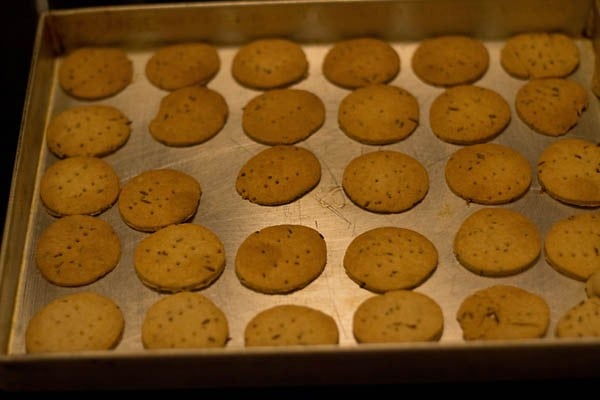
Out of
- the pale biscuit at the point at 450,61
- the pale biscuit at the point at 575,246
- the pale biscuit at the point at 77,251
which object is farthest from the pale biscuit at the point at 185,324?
the pale biscuit at the point at 450,61

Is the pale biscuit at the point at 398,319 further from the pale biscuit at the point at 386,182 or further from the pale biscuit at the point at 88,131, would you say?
the pale biscuit at the point at 88,131

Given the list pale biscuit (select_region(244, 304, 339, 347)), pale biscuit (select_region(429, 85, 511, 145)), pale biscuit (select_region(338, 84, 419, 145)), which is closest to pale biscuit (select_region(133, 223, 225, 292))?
pale biscuit (select_region(244, 304, 339, 347))

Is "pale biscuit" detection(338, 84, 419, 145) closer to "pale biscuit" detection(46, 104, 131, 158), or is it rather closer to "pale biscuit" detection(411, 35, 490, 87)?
"pale biscuit" detection(411, 35, 490, 87)

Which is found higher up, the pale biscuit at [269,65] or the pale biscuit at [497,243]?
the pale biscuit at [269,65]

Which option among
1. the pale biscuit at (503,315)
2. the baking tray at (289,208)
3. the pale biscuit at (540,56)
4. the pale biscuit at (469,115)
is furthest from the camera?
the pale biscuit at (540,56)

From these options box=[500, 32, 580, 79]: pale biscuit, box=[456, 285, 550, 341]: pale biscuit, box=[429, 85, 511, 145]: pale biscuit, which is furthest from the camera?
box=[500, 32, 580, 79]: pale biscuit

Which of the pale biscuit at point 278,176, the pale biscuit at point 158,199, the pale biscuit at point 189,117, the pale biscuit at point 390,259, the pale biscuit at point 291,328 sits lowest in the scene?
the pale biscuit at point 291,328
